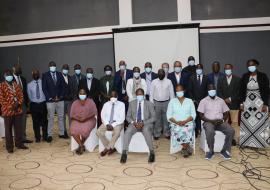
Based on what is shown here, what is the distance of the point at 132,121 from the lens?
527 cm

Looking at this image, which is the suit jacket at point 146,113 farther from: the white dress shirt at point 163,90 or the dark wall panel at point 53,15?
the dark wall panel at point 53,15

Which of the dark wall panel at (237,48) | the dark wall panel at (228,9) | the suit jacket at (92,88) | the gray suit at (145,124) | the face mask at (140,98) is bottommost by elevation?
the gray suit at (145,124)

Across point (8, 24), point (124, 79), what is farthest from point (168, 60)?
point (8, 24)

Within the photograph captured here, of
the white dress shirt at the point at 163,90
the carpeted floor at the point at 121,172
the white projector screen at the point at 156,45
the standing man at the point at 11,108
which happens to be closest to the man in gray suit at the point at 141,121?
the carpeted floor at the point at 121,172

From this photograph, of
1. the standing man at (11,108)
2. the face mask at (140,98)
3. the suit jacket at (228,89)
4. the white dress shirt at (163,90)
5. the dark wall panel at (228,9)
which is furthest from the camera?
the dark wall panel at (228,9)

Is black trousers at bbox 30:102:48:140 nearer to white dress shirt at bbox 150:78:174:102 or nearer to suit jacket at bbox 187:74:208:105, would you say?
white dress shirt at bbox 150:78:174:102

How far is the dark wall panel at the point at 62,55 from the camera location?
28.1ft

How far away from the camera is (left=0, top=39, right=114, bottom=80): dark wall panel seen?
8.56 metres

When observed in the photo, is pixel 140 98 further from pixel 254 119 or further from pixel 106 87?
pixel 254 119

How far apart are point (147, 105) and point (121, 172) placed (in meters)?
1.36

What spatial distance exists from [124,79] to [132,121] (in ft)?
5.21

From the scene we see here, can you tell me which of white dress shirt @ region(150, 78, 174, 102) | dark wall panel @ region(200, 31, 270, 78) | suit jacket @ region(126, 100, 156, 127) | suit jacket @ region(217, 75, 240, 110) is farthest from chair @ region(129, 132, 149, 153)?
dark wall panel @ region(200, 31, 270, 78)

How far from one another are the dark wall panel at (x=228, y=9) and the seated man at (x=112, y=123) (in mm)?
3819

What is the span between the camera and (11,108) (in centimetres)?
549
